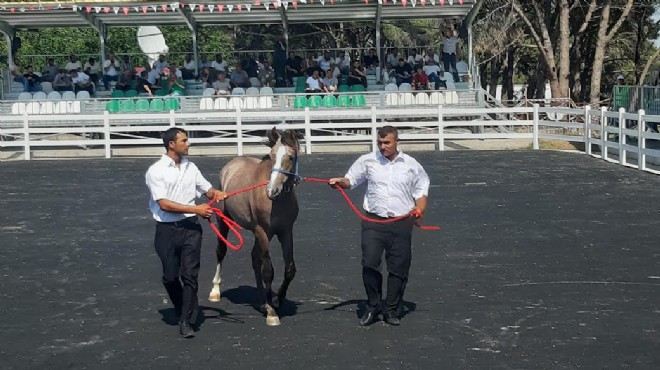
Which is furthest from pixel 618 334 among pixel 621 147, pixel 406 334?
pixel 621 147

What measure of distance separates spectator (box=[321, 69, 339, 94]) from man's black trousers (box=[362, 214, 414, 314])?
78.0 ft

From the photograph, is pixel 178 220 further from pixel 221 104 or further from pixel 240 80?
pixel 240 80

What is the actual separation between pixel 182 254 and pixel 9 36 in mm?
30460

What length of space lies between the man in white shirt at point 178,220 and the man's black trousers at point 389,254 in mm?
1351

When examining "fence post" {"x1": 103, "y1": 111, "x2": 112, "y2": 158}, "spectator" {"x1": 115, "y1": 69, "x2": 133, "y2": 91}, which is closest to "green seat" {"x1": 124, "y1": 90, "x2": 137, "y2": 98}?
"spectator" {"x1": 115, "y1": 69, "x2": 133, "y2": 91}

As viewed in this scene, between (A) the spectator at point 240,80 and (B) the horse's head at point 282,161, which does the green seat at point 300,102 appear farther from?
(B) the horse's head at point 282,161

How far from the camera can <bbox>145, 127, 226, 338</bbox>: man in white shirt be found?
8508 mm

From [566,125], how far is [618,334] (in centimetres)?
1942

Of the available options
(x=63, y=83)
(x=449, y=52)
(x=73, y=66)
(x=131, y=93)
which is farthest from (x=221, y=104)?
(x=449, y=52)

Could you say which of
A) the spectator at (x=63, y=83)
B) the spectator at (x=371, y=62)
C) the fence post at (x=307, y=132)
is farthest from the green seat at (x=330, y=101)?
the spectator at (x=63, y=83)

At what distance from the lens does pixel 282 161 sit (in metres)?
8.56

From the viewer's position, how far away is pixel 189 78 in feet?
116

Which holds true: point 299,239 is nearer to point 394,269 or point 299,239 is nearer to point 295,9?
point 394,269

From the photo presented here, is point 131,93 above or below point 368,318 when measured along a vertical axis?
above
